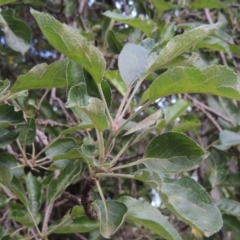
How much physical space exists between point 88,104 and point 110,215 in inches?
7.7

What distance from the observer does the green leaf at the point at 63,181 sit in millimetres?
860

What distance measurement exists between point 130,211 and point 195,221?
0.13 meters

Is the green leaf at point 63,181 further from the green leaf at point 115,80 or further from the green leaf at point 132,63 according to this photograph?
the green leaf at point 115,80

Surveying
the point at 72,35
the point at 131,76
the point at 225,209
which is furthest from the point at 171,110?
the point at 72,35

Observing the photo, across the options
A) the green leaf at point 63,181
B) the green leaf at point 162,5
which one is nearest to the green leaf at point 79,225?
the green leaf at point 63,181

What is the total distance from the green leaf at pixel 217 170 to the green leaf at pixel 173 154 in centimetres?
53

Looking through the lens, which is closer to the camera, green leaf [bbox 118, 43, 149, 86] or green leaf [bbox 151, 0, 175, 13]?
green leaf [bbox 118, 43, 149, 86]

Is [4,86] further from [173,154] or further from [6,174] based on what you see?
[173,154]

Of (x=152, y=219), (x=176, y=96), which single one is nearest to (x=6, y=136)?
(x=152, y=219)

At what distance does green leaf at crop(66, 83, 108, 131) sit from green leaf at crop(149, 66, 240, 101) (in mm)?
104

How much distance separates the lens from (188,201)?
70 centimetres

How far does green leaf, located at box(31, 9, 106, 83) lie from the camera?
60 centimetres

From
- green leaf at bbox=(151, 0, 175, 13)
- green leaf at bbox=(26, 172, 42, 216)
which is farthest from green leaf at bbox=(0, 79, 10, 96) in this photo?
green leaf at bbox=(151, 0, 175, 13)

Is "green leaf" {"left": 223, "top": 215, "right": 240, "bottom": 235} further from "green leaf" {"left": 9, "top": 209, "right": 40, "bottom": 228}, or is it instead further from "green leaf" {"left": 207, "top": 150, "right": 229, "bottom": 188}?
"green leaf" {"left": 9, "top": 209, "right": 40, "bottom": 228}
